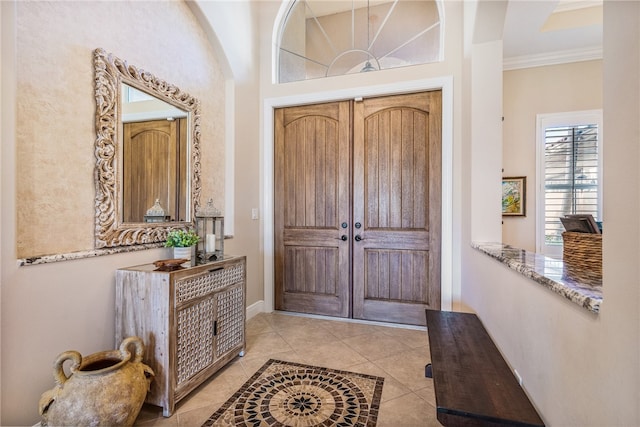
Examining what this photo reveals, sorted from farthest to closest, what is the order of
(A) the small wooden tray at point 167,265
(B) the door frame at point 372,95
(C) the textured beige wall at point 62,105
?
(B) the door frame at point 372,95 → (A) the small wooden tray at point 167,265 → (C) the textured beige wall at point 62,105

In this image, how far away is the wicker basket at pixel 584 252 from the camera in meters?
1.20

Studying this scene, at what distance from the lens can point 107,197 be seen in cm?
172

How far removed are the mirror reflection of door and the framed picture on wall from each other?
3.43 meters

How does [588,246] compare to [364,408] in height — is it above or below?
above

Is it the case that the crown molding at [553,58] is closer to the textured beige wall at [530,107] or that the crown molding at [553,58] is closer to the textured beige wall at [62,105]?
the textured beige wall at [530,107]

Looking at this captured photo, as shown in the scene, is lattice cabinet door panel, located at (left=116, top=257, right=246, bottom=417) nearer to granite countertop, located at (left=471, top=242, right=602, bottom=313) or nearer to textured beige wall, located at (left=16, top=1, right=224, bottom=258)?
textured beige wall, located at (left=16, top=1, right=224, bottom=258)

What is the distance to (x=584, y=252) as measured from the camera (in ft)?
4.12

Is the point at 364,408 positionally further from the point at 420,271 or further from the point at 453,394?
the point at 420,271

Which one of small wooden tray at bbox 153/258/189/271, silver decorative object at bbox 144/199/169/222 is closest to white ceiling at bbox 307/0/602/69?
silver decorative object at bbox 144/199/169/222

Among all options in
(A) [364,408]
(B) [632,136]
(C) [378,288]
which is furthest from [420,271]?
(B) [632,136]

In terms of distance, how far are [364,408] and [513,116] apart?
348cm

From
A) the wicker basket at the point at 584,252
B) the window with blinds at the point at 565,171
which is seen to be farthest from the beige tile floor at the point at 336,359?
the window with blinds at the point at 565,171

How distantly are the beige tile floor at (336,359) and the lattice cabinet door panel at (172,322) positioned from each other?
11 cm

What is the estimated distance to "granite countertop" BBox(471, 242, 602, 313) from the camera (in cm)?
81
